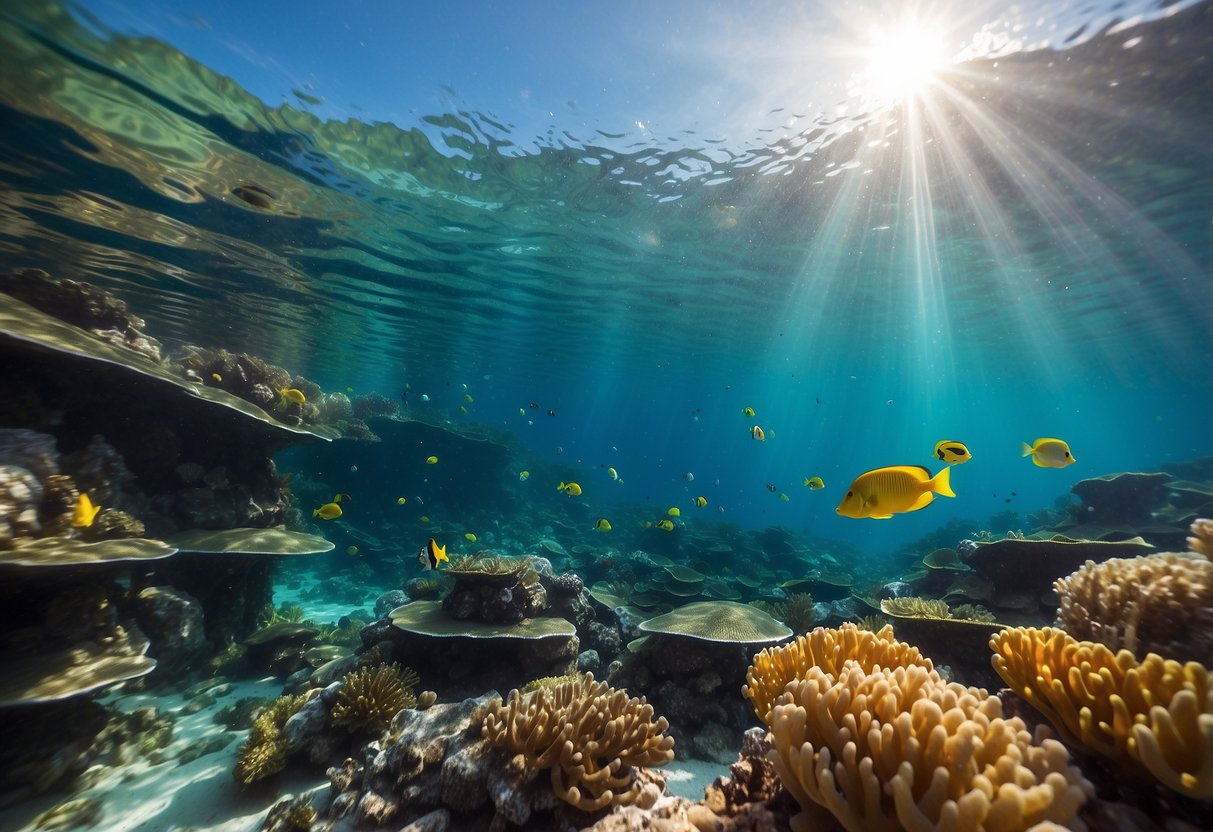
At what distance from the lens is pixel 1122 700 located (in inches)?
82.0

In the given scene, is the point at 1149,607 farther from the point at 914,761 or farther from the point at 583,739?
the point at 583,739

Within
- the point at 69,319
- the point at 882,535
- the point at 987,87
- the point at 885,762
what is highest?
the point at 987,87

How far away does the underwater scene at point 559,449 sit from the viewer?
9.51ft

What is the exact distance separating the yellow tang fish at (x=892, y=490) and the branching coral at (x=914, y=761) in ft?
4.44

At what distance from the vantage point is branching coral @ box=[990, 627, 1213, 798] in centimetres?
179

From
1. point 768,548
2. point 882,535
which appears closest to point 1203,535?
point 768,548

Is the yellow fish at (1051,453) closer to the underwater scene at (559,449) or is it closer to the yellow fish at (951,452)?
the underwater scene at (559,449)

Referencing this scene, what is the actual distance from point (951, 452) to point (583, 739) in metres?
5.48

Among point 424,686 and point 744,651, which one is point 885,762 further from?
point 424,686

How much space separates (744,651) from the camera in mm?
6973

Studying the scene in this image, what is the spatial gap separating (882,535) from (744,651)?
97.6 meters

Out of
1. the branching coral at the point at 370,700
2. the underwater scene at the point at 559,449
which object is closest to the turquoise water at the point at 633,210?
the underwater scene at the point at 559,449

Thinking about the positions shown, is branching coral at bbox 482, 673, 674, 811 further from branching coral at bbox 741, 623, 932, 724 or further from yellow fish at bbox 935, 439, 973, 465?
yellow fish at bbox 935, 439, 973, 465

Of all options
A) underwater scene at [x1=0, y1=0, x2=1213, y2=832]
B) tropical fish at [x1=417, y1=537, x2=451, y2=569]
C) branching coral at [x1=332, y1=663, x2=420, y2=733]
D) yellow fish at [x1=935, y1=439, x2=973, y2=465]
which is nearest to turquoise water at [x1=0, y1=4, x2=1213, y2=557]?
underwater scene at [x1=0, y1=0, x2=1213, y2=832]
